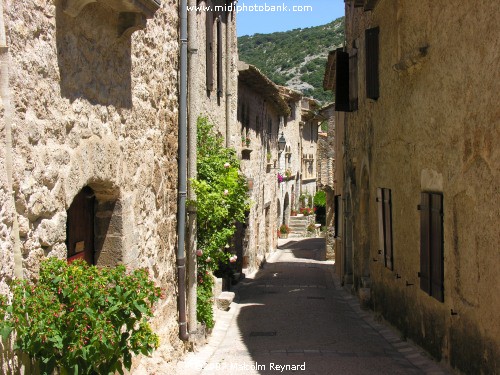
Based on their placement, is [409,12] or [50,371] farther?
[409,12]

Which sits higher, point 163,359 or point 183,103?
point 183,103

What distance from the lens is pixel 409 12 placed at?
9391 millimetres

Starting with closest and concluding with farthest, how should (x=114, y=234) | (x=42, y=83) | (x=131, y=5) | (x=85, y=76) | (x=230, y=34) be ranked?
(x=42, y=83) < (x=85, y=76) < (x=131, y=5) < (x=114, y=234) < (x=230, y=34)

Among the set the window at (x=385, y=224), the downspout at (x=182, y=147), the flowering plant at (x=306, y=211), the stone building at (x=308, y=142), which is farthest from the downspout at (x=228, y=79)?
the stone building at (x=308, y=142)

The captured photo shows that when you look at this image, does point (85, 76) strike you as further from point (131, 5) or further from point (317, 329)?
point (317, 329)

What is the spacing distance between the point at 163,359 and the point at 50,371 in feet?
11.1

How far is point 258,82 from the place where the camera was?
66.3ft

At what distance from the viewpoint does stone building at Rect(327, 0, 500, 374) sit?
21.3 feet

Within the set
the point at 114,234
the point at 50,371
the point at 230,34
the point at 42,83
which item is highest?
the point at 230,34

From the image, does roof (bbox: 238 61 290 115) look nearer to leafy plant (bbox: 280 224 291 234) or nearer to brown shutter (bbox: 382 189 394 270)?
brown shutter (bbox: 382 189 394 270)

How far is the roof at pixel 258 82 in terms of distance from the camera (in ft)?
58.7

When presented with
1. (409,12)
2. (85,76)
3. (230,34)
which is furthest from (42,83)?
(230,34)

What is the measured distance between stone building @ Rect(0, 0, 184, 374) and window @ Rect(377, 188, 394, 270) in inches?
158

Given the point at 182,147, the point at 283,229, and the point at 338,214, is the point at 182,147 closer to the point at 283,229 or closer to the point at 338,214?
the point at 338,214
